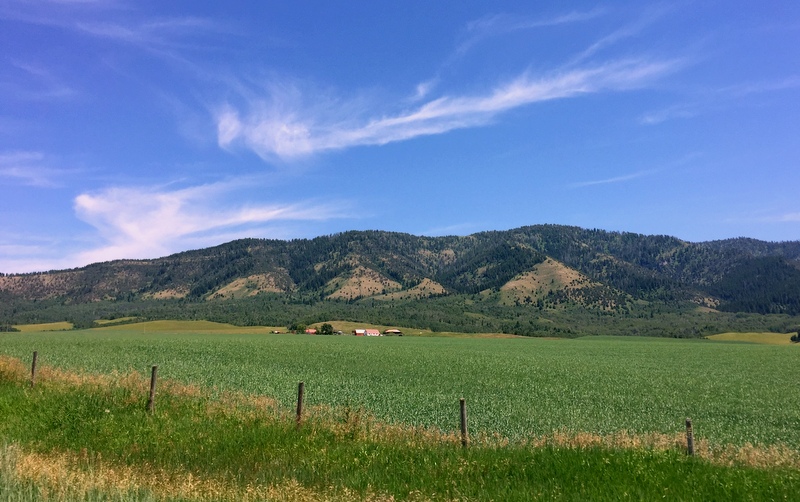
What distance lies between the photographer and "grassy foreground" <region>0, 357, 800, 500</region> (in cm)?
914

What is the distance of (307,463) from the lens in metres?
11.4

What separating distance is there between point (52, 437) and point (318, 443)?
7.48 m

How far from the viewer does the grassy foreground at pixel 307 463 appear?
9141mm

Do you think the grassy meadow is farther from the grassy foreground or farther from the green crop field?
the green crop field

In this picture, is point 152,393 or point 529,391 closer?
point 152,393

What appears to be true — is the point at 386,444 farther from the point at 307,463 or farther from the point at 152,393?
the point at 152,393

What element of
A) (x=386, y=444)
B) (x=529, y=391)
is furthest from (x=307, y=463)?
(x=529, y=391)

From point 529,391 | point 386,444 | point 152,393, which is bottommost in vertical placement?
point 529,391

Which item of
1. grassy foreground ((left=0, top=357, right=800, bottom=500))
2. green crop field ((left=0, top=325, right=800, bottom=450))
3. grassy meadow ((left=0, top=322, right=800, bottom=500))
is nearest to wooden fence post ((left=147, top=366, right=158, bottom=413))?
grassy foreground ((left=0, top=357, right=800, bottom=500))

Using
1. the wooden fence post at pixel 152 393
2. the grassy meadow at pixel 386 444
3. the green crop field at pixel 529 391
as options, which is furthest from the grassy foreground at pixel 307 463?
the green crop field at pixel 529 391

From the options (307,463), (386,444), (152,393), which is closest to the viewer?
(307,463)

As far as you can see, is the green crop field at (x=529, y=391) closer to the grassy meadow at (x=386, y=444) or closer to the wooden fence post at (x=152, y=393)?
the grassy meadow at (x=386, y=444)

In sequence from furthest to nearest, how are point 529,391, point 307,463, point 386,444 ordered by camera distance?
point 529,391 → point 386,444 → point 307,463

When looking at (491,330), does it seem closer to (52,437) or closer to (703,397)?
(703,397)
